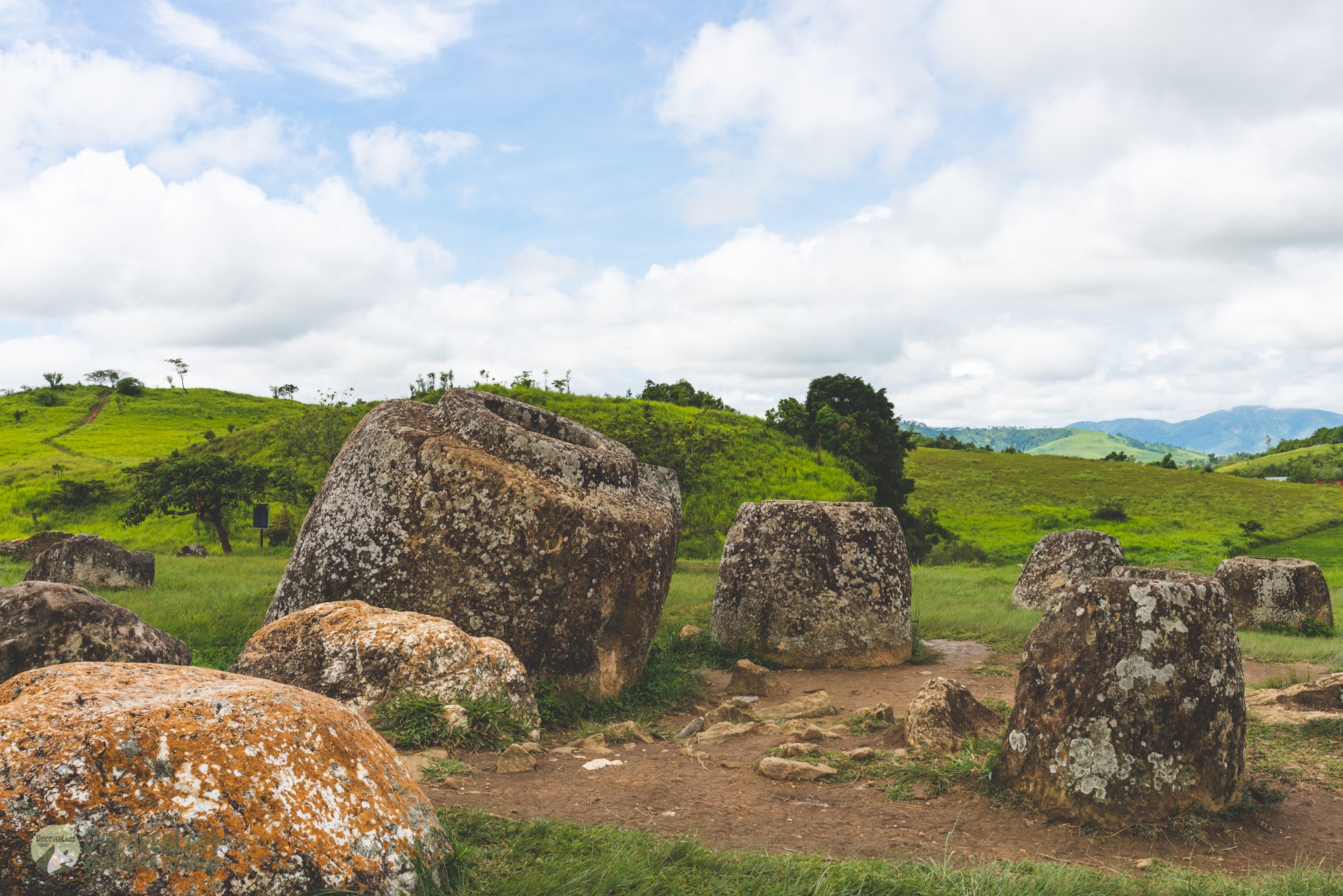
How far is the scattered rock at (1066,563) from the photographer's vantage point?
59.9 ft

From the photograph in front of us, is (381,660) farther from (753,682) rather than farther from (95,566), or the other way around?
(95,566)

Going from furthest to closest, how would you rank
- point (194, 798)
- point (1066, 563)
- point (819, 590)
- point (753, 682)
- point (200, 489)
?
point (200, 489)
point (1066, 563)
point (819, 590)
point (753, 682)
point (194, 798)

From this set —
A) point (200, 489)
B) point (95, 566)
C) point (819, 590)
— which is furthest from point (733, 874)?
point (200, 489)

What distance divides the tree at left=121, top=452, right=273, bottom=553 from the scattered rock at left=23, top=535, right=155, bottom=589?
11.7 metres

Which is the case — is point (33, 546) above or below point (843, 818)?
above

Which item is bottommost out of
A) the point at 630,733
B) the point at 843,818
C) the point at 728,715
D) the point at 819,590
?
the point at 728,715

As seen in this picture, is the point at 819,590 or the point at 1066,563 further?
the point at 1066,563

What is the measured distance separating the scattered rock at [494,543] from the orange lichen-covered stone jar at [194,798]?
5.11m

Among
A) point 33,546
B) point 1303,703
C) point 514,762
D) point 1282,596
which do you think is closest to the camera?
point 514,762

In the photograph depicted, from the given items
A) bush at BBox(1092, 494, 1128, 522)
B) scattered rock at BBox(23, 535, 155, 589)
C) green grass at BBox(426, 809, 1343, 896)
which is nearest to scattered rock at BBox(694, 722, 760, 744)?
green grass at BBox(426, 809, 1343, 896)

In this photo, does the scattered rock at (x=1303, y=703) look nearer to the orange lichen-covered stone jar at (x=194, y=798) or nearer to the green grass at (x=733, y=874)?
the green grass at (x=733, y=874)

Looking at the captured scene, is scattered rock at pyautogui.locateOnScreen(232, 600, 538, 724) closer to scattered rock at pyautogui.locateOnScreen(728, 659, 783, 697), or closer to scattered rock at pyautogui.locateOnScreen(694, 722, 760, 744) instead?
scattered rock at pyautogui.locateOnScreen(694, 722, 760, 744)

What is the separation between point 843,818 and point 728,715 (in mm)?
3653

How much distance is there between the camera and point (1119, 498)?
61.3m
